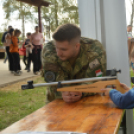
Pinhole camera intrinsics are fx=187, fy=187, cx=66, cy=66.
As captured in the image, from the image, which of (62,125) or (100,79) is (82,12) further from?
(62,125)

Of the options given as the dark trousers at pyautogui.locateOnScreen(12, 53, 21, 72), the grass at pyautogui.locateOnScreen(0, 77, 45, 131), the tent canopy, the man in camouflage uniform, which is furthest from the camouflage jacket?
the dark trousers at pyautogui.locateOnScreen(12, 53, 21, 72)

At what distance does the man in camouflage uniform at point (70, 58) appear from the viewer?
886 millimetres

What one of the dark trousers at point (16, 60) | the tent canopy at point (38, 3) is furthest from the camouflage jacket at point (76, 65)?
the dark trousers at point (16, 60)

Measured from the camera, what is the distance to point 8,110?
1507 millimetres

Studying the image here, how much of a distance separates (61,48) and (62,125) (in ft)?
1.39

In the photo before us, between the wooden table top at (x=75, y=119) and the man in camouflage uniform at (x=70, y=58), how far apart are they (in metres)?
0.16

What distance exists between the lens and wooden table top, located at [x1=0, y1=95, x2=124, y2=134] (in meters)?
0.50

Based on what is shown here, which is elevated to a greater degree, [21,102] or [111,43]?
[111,43]

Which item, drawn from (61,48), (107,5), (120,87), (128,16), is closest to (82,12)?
(107,5)

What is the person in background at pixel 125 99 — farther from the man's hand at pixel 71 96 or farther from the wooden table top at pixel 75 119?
the man's hand at pixel 71 96

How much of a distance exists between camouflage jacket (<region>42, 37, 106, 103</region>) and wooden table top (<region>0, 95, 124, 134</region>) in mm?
180

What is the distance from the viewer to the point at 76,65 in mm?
987

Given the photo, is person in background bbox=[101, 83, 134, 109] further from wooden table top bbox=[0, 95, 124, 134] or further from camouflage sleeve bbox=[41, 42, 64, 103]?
camouflage sleeve bbox=[41, 42, 64, 103]

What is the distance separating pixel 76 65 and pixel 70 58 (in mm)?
53
